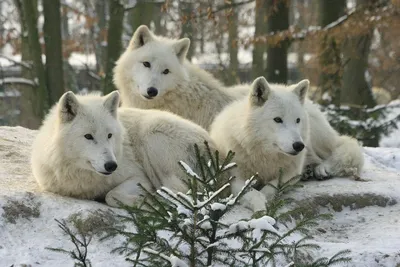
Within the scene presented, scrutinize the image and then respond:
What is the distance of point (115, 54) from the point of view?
13.8m

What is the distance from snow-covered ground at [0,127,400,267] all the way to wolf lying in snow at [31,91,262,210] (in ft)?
0.59

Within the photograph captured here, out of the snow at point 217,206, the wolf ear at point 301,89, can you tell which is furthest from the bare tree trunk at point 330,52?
the snow at point 217,206

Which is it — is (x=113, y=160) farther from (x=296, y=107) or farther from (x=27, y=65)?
(x=27, y=65)

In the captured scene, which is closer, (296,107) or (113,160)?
(113,160)

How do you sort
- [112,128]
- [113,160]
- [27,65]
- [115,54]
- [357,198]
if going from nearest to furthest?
1. [113,160]
2. [112,128]
3. [357,198]
4. [115,54]
5. [27,65]

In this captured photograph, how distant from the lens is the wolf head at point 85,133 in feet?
17.3

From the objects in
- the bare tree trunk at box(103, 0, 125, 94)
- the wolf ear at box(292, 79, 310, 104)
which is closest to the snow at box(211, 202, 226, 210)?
the wolf ear at box(292, 79, 310, 104)

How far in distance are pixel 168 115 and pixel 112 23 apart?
26.3ft

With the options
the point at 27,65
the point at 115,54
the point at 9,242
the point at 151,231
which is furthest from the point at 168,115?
the point at 27,65

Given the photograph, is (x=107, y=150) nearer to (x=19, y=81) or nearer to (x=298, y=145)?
(x=298, y=145)

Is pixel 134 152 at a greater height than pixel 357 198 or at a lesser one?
greater

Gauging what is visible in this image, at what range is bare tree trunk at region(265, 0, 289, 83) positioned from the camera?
13.1 metres

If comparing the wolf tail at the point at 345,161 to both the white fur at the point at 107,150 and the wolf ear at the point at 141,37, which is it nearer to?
the white fur at the point at 107,150

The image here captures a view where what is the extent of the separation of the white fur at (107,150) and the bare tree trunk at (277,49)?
7.16 meters
